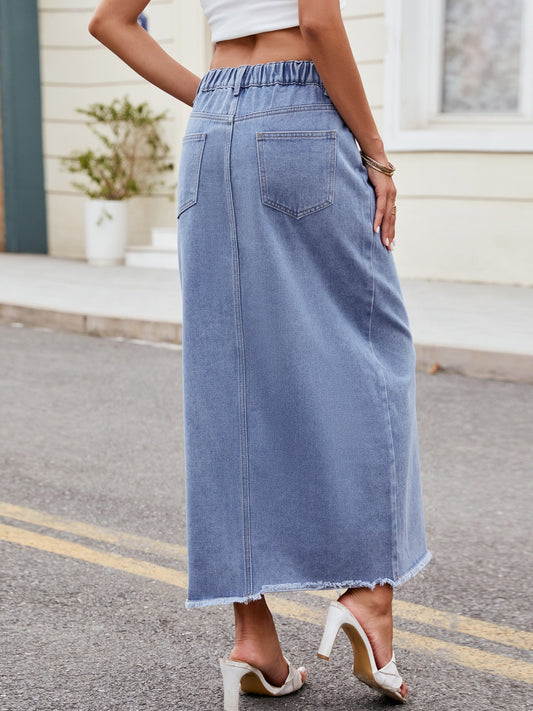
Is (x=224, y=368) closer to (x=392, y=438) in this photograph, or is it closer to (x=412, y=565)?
(x=392, y=438)

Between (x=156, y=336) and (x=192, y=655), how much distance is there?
17.3 ft

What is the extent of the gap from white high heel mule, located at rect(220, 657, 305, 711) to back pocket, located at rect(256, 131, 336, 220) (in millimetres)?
915

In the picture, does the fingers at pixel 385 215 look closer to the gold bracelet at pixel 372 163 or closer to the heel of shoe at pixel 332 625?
the gold bracelet at pixel 372 163

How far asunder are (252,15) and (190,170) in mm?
319

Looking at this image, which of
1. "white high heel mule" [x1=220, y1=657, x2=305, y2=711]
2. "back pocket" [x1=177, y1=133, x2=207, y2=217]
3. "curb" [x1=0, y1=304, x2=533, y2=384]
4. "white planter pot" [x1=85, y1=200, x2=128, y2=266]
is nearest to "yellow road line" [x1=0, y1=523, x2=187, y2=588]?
"white high heel mule" [x1=220, y1=657, x2=305, y2=711]

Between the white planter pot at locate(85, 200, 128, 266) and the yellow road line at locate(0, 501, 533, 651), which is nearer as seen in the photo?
the yellow road line at locate(0, 501, 533, 651)

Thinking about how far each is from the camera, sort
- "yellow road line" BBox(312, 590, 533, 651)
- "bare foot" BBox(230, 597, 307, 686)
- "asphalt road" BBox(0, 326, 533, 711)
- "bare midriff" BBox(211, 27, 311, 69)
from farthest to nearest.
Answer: "yellow road line" BBox(312, 590, 533, 651)
"asphalt road" BBox(0, 326, 533, 711)
"bare foot" BBox(230, 597, 307, 686)
"bare midriff" BBox(211, 27, 311, 69)

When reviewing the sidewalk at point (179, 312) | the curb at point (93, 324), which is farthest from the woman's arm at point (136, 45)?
the curb at point (93, 324)

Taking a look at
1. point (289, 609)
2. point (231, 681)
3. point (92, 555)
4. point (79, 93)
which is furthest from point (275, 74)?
point (79, 93)

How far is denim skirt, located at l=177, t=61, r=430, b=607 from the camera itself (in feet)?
7.04

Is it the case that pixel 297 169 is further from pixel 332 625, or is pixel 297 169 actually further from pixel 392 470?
pixel 332 625

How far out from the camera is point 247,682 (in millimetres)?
2363

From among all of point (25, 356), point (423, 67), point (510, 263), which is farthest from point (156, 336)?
point (423, 67)

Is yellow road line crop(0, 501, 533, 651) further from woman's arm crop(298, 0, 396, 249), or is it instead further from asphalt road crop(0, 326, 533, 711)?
woman's arm crop(298, 0, 396, 249)
